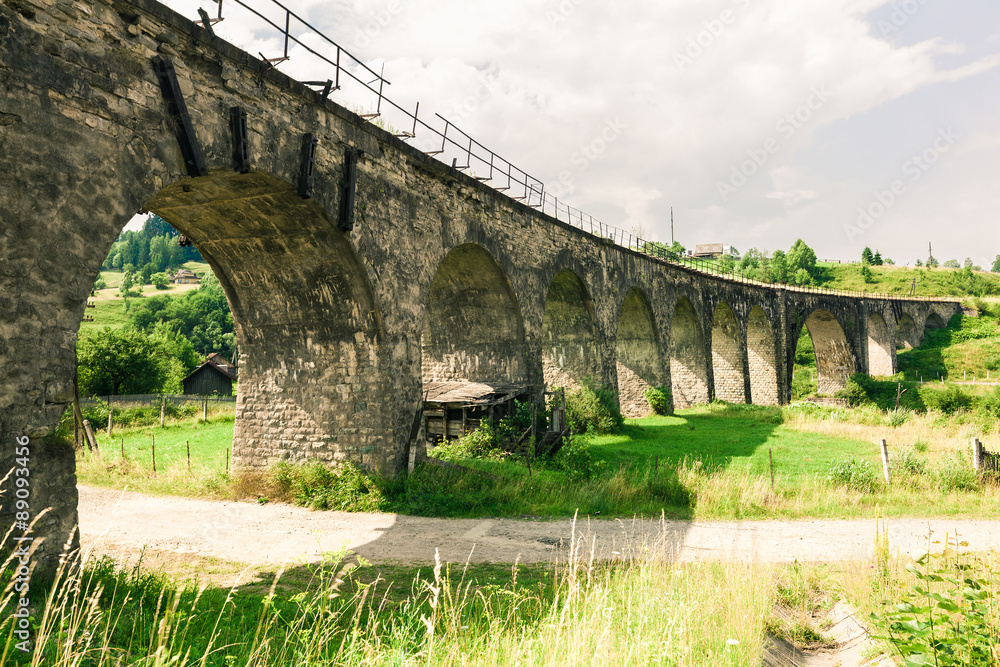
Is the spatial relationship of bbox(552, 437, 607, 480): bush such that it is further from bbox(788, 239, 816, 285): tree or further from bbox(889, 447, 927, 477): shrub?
bbox(788, 239, 816, 285): tree

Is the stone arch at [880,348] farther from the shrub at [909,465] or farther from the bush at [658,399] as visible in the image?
the shrub at [909,465]

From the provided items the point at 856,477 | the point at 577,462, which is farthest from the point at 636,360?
the point at 856,477

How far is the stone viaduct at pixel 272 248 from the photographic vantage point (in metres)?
5.38

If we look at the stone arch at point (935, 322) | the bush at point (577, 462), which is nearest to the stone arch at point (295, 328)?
the bush at point (577, 462)

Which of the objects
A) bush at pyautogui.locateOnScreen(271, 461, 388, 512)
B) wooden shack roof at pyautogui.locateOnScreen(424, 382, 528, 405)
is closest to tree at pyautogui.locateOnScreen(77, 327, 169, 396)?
wooden shack roof at pyautogui.locateOnScreen(424, 382, 528, 405)

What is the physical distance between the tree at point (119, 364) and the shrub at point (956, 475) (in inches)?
1539

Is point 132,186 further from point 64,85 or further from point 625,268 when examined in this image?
point 625,268

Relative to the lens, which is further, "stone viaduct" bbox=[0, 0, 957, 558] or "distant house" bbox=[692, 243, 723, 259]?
"distant house" bbox=[692, 243, 723, 259]

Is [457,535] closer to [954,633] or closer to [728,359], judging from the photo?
[954,633]

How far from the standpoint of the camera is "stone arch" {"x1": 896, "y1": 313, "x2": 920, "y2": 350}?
49938 millimetres

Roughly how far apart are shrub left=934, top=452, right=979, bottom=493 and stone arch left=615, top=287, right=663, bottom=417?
41.6 feet

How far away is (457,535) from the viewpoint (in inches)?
326

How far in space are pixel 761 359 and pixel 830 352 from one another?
36.4ft

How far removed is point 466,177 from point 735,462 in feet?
29.7
